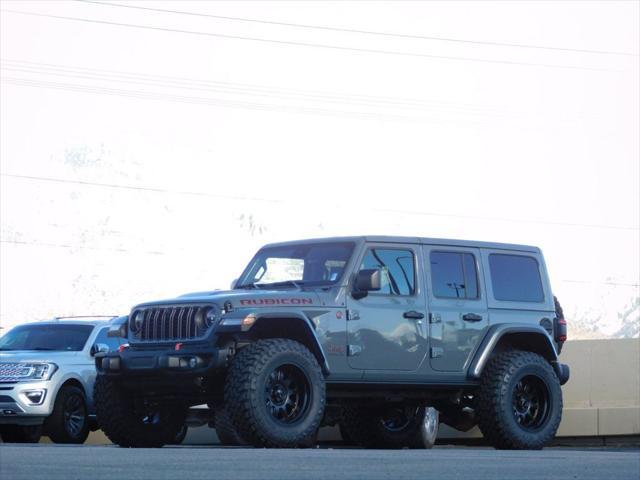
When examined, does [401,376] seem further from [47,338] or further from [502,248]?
[47,338]

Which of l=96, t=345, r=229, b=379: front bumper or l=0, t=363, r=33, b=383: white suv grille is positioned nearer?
l=96, t=345, r=229, b=379: front bumper

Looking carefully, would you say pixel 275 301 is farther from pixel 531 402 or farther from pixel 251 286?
pixel 531 402

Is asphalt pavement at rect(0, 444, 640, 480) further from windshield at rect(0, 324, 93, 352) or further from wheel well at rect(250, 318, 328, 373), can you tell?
windshield at rect(0, 324, 93, 352)

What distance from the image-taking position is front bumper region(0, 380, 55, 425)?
19219mm

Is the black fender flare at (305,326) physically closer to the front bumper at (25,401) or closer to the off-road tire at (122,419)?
the off-road tire at (122,419)

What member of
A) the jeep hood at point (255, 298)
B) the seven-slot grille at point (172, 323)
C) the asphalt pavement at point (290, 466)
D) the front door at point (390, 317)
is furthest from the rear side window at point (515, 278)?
the asphalt pavement at point (290, 466)

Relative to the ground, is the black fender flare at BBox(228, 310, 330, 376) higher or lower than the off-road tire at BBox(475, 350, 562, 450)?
higher

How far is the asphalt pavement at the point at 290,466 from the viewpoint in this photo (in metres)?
8.86

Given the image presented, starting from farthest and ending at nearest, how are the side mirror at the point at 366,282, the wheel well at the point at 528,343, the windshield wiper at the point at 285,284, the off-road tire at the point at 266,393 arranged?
the wheel well at the point at 528,343 → the windshield wiper at the point at 285,284 → the side mirror at the point at 366,282 → the off-road tire at the point at 266,393

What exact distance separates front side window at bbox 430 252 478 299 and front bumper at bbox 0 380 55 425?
655cm

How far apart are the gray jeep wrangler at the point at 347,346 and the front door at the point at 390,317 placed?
0.5 inches

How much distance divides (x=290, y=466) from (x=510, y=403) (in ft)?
18.4

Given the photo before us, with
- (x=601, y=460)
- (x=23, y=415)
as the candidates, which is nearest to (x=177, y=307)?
(x=601, y=460)

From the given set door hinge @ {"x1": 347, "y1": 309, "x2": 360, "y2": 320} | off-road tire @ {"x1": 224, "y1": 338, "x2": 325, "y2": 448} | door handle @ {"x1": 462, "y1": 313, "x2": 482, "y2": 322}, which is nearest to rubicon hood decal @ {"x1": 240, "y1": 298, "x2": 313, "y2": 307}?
off-road tire @ {"x1": 224, "y1": 338, "x2": 325, "y2": 448}
